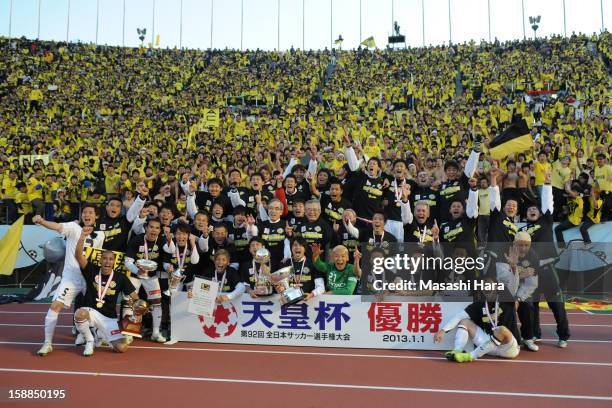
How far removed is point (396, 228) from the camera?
9.22m

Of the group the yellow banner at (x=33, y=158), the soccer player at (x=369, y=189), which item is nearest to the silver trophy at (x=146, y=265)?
the soccer player at (x=369, y=189)

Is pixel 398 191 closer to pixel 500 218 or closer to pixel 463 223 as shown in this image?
pixel 463 223

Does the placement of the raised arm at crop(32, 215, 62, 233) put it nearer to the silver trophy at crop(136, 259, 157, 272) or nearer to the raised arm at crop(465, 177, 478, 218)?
the silver trophy at crop(136, 259, 157, 272)

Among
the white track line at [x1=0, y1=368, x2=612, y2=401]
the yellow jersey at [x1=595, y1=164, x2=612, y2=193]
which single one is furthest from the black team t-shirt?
the yellow jersey at [x1=595, y1=164, x2=612, y2=193]

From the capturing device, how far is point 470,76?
3209cm

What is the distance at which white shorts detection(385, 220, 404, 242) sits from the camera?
9.16 metres

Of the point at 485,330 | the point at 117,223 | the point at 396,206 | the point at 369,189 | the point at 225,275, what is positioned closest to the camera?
the point at 485,330

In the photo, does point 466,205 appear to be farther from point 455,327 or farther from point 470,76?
point 470,76

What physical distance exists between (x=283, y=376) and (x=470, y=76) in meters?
28.8

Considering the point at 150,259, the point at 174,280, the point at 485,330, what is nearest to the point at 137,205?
the point at 150,259

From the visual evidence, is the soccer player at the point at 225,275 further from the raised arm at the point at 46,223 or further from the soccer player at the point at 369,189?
the soccer player at the point at 369,189

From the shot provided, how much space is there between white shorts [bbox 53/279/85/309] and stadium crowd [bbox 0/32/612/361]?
21 mm

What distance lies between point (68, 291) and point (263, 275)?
269 centimetres

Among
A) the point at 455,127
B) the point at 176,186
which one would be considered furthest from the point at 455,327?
the point at 455,127
